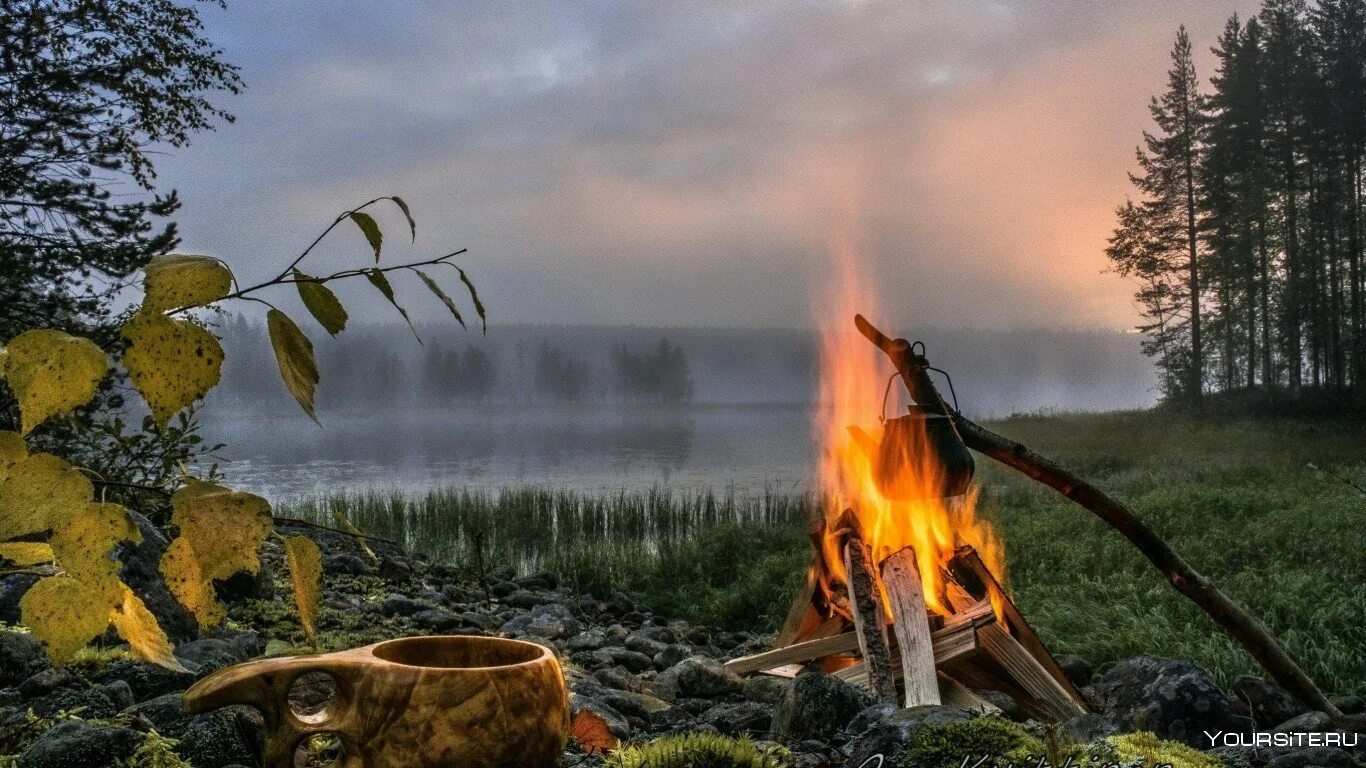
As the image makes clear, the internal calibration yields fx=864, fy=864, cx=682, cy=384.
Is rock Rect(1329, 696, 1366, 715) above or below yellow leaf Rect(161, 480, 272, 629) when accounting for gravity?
below

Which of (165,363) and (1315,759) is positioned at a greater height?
(165,363)

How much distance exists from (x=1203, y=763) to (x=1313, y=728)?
1.75m

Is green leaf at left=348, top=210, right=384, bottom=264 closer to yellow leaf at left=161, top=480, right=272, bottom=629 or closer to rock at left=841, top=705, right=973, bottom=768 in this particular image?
yellow leaf at left=161, top=480, right=272, bottom=629

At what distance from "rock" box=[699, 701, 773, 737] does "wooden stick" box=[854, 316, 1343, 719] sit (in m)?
1.82

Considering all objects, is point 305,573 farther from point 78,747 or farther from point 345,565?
point 345,565

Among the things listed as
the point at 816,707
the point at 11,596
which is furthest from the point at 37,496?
the point at 11,596

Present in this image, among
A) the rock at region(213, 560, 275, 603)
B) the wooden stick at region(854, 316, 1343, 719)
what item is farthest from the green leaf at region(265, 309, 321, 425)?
the rock at region(213, 560, 275, 603)

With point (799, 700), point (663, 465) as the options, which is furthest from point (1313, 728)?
point (663, 465)

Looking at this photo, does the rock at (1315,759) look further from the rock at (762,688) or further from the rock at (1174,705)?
the rock at (762,688)

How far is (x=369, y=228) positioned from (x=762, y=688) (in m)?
4.40

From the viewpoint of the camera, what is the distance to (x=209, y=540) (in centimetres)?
85

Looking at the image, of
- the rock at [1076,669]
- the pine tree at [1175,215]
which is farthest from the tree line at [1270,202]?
the rock at [1076,669]

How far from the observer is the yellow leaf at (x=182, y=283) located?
0.79m

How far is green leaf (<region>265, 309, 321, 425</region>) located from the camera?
876 millimetres
